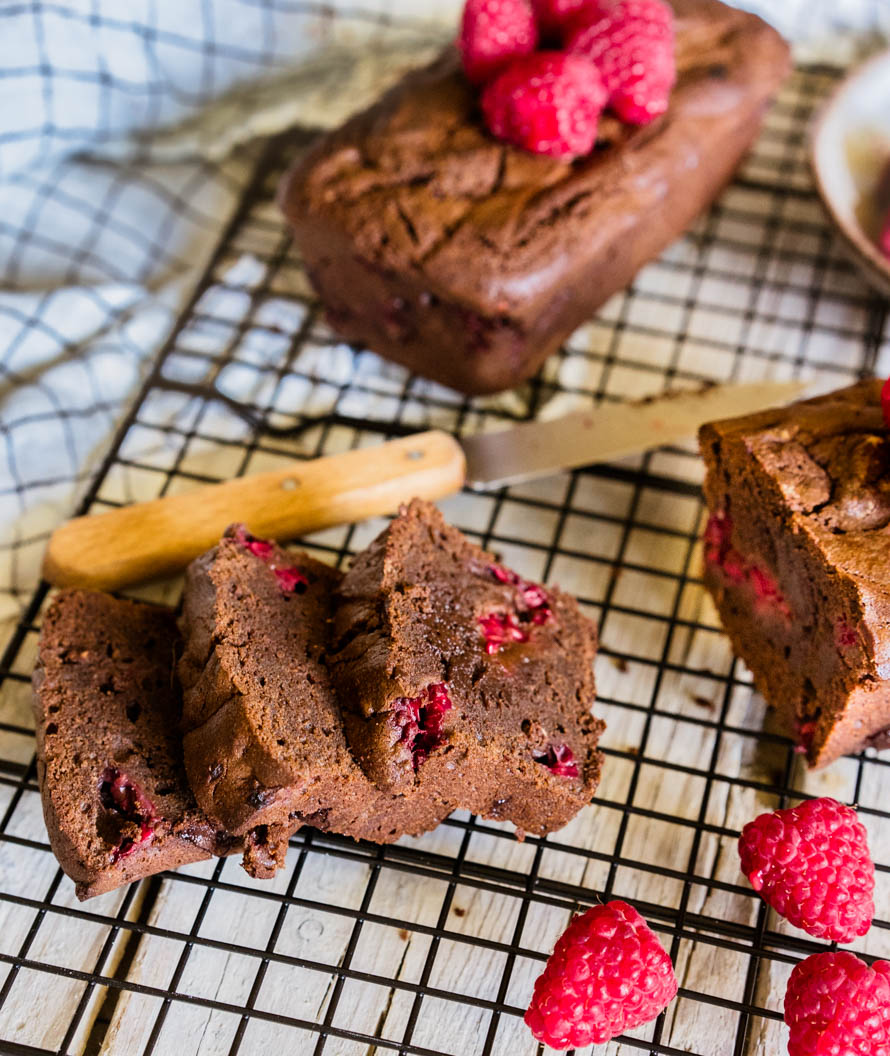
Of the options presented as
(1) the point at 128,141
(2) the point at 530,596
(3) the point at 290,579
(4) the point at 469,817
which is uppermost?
(1) the point at 128,141

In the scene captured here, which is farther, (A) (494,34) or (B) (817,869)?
(A) (494,34)

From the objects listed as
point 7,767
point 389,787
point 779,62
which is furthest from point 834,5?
point 7,767

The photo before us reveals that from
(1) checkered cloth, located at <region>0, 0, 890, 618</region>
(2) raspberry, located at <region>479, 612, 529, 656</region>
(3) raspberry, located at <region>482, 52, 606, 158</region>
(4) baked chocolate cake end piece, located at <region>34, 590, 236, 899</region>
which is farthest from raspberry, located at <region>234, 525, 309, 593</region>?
(3) raspberry, located at <region>482, 52, 606, 158</region>

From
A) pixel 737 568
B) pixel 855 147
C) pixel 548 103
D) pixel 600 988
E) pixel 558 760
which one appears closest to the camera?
pixel 600 988

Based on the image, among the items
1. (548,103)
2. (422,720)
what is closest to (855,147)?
(548,103)

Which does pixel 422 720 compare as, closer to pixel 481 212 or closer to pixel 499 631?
pixel 499 631

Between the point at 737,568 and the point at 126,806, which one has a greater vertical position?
the point at 126,806

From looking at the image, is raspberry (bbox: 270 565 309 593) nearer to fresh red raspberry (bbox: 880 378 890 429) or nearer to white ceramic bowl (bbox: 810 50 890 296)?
fresh red raspberry (bbox: 880 378 890 429)

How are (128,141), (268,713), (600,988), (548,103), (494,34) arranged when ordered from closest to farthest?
(600,988)
(268,713)
(548,103)
(494,34)
(128,141)
